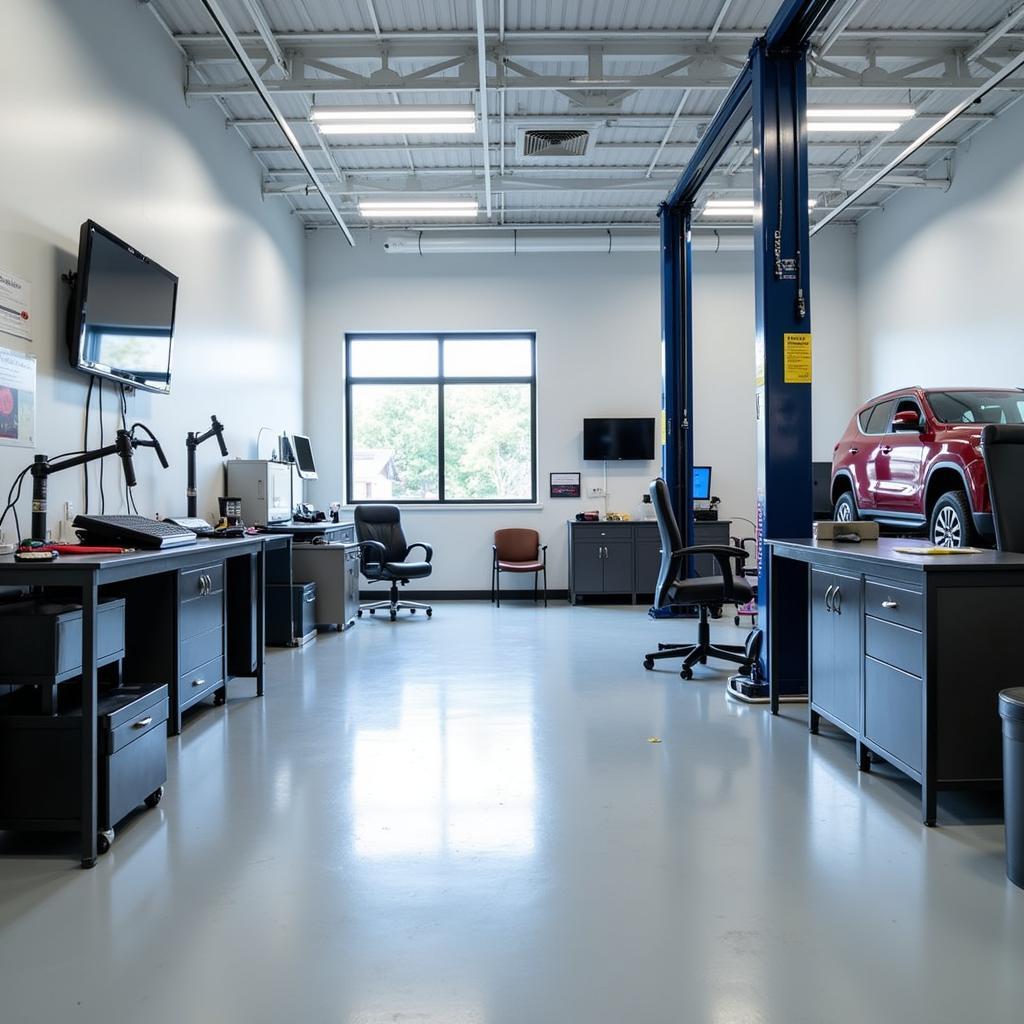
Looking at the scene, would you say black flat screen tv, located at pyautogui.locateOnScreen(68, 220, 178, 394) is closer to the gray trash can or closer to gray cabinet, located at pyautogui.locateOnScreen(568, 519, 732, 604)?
the gray trash can

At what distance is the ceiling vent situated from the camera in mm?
5891

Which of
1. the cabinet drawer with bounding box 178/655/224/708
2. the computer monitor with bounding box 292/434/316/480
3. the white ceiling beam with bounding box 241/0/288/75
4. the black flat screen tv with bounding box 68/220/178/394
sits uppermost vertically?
the white ceiling beam with bounding box 241/0/288/75

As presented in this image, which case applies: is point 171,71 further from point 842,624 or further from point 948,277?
point 948,277

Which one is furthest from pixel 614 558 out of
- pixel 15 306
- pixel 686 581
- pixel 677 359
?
pixel 15 306

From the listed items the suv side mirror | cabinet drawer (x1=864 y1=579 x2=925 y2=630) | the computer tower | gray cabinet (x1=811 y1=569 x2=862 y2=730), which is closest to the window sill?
the computer tower

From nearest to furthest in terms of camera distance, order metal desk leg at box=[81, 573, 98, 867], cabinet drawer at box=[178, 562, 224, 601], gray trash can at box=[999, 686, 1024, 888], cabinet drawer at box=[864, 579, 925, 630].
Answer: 1. gray trash can at box=[999, 686, 1024, 888]
2. metal desk leg at box=[81, 573, 98, 867]
3. cabinet drawer at box=[864, 579, 925, 630]
4. cabinet drawer at box=[178, 562, 224, 601]

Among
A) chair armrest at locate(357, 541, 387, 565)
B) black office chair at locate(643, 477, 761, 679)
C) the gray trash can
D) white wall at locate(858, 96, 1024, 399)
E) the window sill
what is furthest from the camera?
the window sill

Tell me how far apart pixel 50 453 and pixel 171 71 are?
2976 millimetres

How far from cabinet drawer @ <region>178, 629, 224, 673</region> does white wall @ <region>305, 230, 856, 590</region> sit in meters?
4.72

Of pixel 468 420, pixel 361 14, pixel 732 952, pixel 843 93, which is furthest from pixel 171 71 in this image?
pixel 732 952

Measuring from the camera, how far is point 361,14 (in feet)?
16.5

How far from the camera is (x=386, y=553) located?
7.12m

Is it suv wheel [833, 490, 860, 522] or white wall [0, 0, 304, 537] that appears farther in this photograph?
suv wheel [833, 490, 860, 522]

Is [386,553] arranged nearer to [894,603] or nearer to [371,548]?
[371,548]
